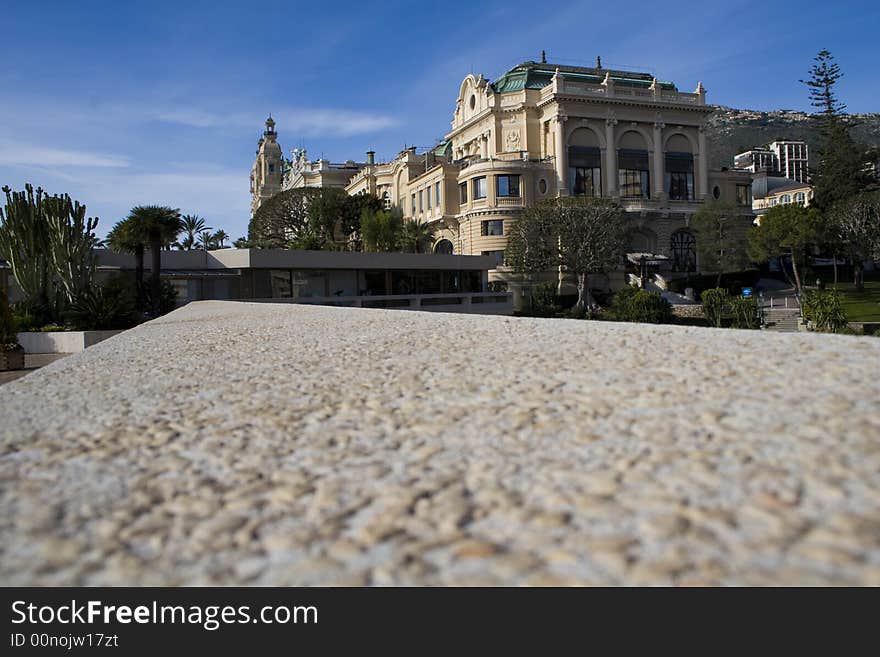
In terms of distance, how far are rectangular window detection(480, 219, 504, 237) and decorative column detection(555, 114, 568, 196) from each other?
17.7ft

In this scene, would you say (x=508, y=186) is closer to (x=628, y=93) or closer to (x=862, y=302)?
(x=628, y=93)

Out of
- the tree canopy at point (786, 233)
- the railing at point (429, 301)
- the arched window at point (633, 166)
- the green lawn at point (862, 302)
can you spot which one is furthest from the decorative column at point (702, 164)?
the railing at point (429, 301)

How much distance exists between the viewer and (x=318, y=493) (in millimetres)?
3188

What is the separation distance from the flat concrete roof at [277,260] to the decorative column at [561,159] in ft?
55.2

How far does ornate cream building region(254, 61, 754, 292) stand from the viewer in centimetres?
5212

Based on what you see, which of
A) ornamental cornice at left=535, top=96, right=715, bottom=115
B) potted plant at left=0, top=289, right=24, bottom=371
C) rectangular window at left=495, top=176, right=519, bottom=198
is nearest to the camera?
potted plant at left=0, top=289, right=24, bottom=371

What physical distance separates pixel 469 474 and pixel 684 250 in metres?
55.8

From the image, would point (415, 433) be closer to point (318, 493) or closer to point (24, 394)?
point (318, 493)

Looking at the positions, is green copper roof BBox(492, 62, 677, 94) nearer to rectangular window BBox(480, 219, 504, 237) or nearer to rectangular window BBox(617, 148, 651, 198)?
rectangular window BBox(617, 148, 651, 198)

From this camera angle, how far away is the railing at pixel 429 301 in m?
35.5

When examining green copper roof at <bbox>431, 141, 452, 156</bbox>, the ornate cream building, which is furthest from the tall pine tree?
green copper roof at <bbox>431, 141, 452, 156</bbox>

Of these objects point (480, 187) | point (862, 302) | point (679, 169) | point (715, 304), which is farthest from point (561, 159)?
point (715, 304)

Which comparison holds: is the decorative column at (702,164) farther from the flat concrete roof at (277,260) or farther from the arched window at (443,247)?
the flat concrete roof at (277,260)
